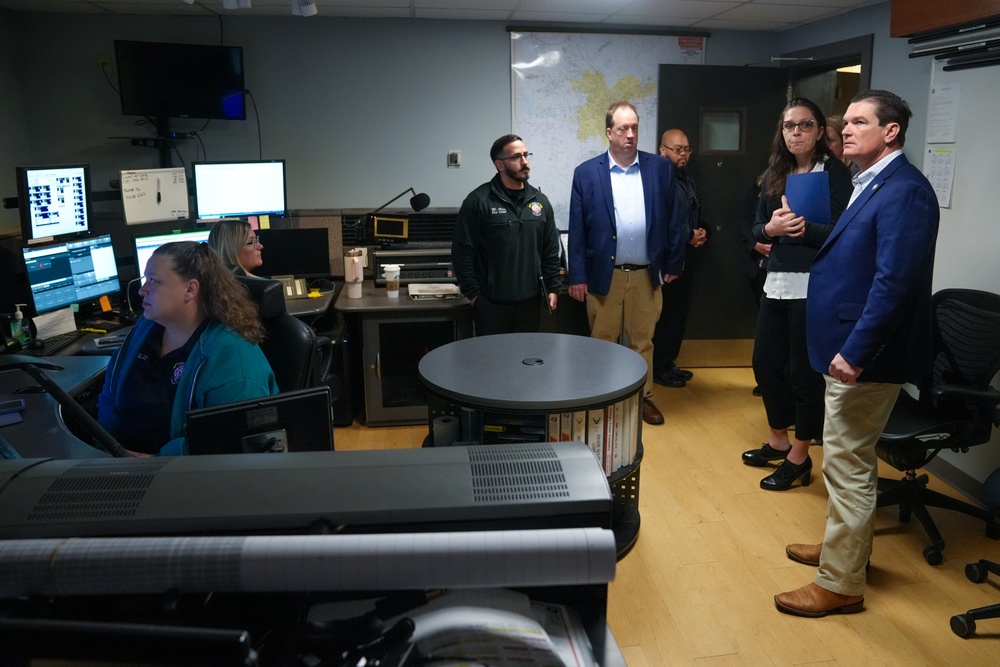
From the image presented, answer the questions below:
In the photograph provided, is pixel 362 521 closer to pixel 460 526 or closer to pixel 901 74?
pixel 460 526

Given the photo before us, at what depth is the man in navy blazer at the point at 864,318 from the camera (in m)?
2.06

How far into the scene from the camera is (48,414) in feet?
7.14

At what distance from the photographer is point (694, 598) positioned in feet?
8.11

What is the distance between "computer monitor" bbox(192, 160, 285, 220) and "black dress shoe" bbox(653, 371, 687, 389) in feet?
8.37

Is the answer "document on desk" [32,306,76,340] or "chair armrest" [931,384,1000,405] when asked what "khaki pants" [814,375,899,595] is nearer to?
"chair armrest" [931,384,1000,405]

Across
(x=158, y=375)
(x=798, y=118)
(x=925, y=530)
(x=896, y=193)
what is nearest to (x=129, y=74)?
(x=158, y=375)

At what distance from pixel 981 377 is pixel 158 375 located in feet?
8.88

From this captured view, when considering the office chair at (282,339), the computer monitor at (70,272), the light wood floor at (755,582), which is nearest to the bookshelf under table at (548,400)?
the light wood floor at (755,582)

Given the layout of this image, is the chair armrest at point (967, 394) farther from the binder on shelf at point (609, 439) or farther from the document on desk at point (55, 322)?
the document on desk at point (55, 322)

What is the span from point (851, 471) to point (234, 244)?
8.05ft

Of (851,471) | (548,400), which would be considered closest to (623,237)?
(548,400)

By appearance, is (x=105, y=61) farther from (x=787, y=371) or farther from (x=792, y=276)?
(x=787, y=371)

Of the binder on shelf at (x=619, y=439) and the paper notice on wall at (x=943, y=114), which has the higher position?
Answer: the paper notice on wall at (x=943, y=114)

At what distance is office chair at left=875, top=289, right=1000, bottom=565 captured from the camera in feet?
8.38
